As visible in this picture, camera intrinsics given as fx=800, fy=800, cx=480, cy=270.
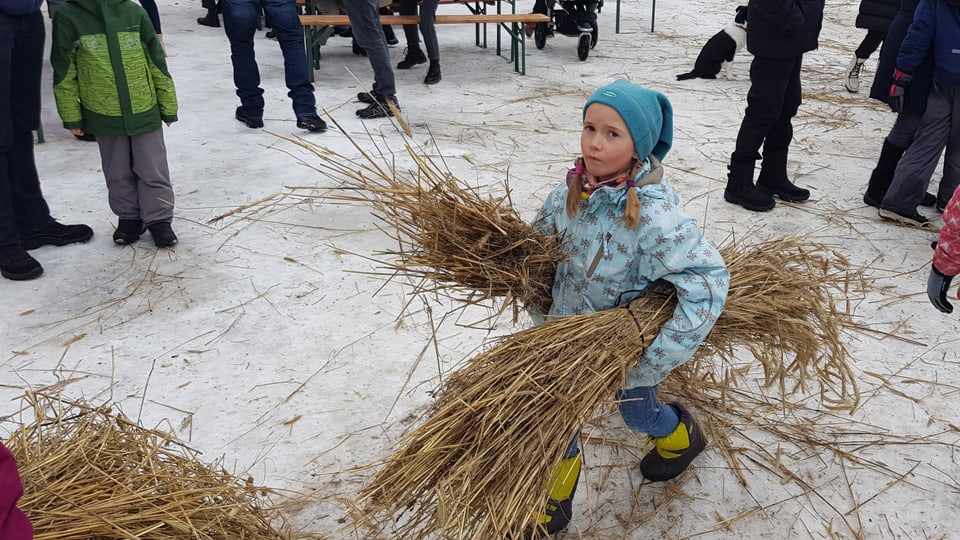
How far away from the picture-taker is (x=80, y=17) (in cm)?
369

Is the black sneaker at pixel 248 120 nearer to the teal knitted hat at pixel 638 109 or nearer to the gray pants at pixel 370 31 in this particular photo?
the gray pants at pixel 370 31

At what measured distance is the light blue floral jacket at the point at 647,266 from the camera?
1961mm

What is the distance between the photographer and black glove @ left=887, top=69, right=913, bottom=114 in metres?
4.30

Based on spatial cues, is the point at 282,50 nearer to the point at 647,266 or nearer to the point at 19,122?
the point at 19,122

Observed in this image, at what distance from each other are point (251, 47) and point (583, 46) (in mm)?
3746

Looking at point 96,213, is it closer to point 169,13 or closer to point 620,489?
point 620,489

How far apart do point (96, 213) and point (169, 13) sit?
6.26 metres

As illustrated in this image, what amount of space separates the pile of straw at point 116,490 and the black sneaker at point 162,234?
2193 millimetres

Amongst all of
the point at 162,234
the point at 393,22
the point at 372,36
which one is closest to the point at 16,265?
the point at 162,234

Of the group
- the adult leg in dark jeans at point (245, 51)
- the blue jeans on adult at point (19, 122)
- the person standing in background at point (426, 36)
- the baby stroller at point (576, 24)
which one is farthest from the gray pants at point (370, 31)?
the baby stroller at point (576, 24)

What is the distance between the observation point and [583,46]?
8266 millimetres

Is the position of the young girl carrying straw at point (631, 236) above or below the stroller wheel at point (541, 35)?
above

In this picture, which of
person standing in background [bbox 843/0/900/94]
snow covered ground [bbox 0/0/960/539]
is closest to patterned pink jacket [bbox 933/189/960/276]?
snow covered ground [bbox 0/0/960/539]

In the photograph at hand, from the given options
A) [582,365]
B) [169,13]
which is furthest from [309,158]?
[169,13]
